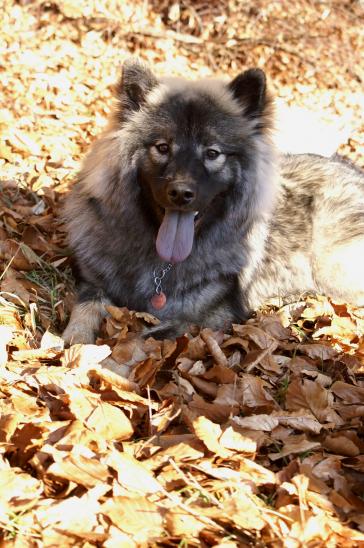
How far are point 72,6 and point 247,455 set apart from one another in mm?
7200

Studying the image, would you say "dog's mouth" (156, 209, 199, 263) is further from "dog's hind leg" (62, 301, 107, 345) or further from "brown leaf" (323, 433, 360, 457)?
"brown leaf" (323, 433, 360, 457)

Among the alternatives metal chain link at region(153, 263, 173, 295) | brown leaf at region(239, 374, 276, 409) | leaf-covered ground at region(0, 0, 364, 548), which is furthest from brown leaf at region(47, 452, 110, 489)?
metal chain link at region(153, 263, 173, 295)

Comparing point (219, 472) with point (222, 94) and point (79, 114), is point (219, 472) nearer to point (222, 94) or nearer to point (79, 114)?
point (222, 94)

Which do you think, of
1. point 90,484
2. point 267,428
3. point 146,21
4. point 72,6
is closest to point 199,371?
point 267,428

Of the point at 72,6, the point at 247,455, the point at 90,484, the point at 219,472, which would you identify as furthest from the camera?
the point at 72,6

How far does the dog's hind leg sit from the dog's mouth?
1.68 feet

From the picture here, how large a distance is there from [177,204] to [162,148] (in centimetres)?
39

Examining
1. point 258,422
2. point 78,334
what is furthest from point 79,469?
point 78,334

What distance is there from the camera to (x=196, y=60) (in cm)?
899

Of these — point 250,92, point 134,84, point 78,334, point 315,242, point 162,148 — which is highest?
point 250,92

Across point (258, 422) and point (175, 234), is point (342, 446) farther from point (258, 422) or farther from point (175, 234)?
point (175, 234)

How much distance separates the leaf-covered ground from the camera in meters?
2.17

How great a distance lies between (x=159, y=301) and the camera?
376 cm

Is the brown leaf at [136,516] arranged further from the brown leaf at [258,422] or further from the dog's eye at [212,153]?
the dog's eye at [212,153]
